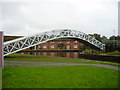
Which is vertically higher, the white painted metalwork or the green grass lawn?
the white painted metalwork

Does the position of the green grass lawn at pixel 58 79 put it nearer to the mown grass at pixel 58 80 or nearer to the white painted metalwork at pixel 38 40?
the mown grass at pixel 58 80

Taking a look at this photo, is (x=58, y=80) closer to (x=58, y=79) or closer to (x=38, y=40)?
(x=58, y=79)

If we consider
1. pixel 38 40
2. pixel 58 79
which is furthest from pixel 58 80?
pixel 38 40

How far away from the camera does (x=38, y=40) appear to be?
24953mm

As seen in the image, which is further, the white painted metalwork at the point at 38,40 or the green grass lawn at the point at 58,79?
the white painted metalwork at the point at 38,40

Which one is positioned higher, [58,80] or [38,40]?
[38,40]

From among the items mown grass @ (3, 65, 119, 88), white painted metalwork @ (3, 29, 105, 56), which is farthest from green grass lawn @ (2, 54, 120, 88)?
white painted metalwork @ (3, 29, 105, 56)

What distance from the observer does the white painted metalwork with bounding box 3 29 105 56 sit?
72.7ft

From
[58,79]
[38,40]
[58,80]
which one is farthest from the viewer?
[38,40]

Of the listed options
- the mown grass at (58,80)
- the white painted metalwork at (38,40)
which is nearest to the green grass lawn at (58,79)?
the mown grass at (58,80)

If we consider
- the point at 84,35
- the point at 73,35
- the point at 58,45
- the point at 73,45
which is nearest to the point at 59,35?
the point at 73,35

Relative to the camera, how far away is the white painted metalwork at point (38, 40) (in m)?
22.2

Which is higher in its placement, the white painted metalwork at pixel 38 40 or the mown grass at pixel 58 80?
the white painted metalwork at pixel 38 40

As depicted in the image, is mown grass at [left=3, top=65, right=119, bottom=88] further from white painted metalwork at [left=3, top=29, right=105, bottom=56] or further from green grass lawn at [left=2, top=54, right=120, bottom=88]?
white painted metalwork at [left=3, top=29, right=105, bottom=56]
